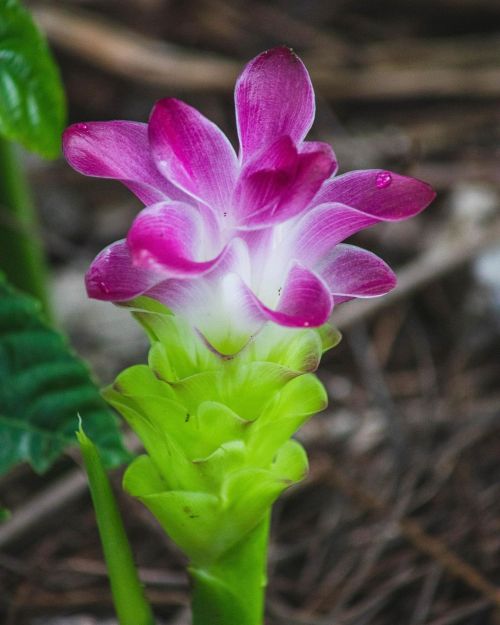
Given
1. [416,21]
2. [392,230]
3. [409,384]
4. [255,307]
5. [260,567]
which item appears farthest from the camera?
[416,21]

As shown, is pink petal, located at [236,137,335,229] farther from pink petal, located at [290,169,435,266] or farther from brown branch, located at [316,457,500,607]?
brown branch, located at [316,457,500,607]

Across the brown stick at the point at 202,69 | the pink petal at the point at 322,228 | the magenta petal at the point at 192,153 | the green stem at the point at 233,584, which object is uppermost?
the brown stick at the point at 202,69

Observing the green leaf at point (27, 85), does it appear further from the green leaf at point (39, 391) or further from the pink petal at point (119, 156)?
the pink petal at point (119, 156)

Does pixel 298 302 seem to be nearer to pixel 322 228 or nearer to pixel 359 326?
pixel 322 228

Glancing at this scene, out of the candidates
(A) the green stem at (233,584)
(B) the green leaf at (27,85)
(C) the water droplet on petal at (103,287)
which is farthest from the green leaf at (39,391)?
(C) the water droplet on petal at (103,287)

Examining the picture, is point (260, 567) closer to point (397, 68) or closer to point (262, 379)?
point (262, 379)

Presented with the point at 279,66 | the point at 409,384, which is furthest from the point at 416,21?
the point at 279,66

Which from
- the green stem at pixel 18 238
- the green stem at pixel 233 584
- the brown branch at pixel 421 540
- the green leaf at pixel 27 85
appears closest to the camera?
the green stem at pixel 233 584
